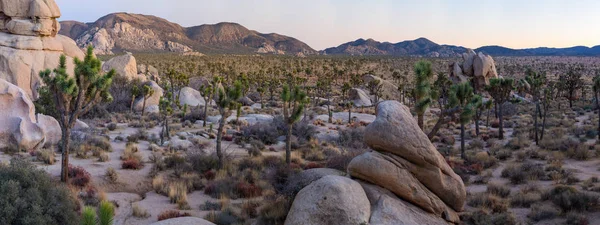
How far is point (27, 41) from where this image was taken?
94.4ft

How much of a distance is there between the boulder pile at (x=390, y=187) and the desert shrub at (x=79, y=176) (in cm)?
770

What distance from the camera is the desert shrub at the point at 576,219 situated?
959 cm

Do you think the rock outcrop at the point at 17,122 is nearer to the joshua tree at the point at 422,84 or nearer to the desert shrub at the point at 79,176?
the desert shrub at the point at 79,176

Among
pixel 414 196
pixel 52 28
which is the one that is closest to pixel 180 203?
pixel 414 196

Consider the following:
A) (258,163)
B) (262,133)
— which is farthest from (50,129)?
(262,133)

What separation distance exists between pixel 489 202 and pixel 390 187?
4220 mm

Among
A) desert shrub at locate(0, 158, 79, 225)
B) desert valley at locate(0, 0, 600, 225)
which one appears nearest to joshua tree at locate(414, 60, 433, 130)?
desert valley at locate(0, 0, 600, 225)

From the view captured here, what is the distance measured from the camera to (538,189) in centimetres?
1269

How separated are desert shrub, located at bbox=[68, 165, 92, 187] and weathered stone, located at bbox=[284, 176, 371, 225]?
777 centimetres

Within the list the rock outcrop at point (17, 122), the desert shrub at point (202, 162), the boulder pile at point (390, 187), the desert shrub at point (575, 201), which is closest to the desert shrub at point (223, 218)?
the boulder pile at point (390, 187)

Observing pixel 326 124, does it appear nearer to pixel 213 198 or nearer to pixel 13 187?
pixel 213 198

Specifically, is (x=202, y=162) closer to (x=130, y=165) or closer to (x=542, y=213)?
(x=130, y=165)

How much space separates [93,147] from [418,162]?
13893 millimetres

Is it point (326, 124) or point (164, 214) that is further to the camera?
point (326, 124)
